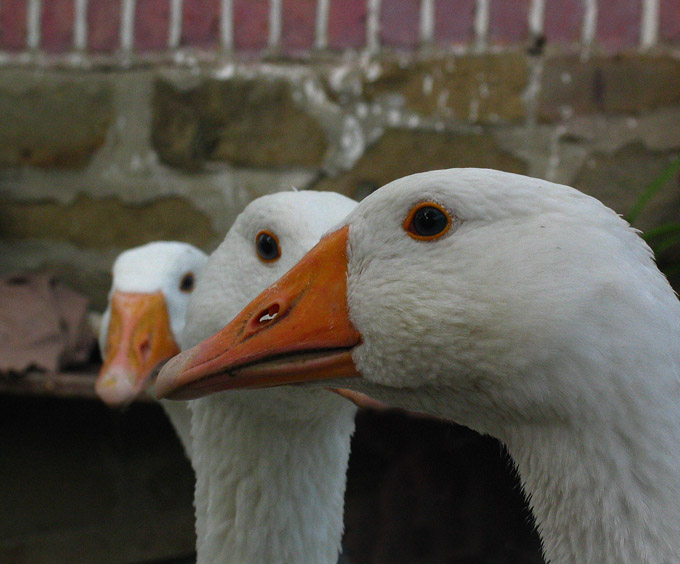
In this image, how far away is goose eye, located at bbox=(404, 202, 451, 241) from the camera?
917mm

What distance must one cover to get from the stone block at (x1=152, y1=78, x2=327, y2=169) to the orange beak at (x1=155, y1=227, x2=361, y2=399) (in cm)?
162

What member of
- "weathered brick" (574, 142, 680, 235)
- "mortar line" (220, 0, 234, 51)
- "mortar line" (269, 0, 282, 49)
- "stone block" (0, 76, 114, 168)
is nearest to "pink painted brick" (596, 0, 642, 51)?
"weathered brick" (574, 142, 680, 235)

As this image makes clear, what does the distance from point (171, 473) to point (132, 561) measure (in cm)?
32

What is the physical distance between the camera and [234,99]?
8.66 ft

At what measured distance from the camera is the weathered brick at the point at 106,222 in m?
2.76

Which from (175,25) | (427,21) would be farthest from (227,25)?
(427,21)

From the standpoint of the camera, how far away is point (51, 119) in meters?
2.87

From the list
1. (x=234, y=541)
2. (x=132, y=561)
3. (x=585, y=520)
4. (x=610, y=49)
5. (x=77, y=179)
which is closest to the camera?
(x=585, y=520)

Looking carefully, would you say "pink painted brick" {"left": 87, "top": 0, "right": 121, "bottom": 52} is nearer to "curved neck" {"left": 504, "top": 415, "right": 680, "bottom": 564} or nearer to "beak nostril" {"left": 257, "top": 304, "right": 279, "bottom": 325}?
"beak nostril" {"left": 257, "top": 304, "right": 279, "bottom": 325}

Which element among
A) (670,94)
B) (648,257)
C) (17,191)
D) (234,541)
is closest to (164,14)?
(17,191)

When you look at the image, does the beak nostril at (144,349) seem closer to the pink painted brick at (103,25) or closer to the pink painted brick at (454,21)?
the pink painted brick at (103,25)

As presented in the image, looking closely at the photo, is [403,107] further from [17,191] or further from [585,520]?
[585,520]

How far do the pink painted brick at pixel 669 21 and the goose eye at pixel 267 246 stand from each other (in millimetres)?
1677

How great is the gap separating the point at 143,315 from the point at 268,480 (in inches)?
35.6
